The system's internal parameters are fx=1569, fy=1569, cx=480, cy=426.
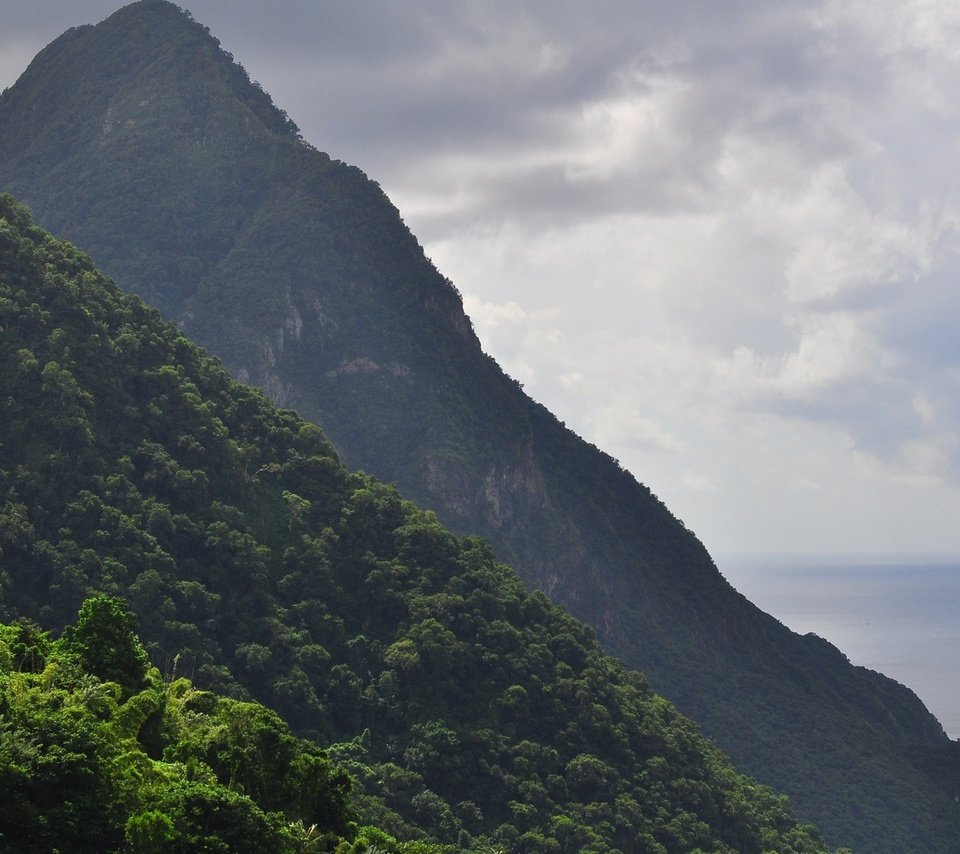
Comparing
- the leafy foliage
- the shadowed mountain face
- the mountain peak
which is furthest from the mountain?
the mountain peak

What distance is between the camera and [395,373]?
155 metres

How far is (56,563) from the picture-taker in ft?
223

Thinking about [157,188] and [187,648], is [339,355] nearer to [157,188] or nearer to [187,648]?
[157,188]

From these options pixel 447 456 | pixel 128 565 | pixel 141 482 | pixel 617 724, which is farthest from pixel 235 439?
pixel 447 456

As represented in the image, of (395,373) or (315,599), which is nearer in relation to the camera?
(315,599)

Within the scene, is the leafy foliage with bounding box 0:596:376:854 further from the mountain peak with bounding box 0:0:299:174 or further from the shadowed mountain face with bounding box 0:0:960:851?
the mountain peak with bounding box 0:0:299:174

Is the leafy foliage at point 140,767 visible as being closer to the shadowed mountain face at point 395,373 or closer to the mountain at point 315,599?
the mountain at point 315,599

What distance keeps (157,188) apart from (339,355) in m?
30.7

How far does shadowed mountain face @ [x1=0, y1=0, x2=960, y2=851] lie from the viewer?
139625 mm

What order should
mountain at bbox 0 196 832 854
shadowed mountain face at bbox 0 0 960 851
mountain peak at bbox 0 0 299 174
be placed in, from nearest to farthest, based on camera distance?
mountain at bbox 0 196 832 854 → shadowed mountain face at bbox 0 0 960 851 → mountain peak at bbox 0 0 299 174

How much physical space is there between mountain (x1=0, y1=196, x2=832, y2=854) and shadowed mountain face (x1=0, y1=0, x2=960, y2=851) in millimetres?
43923

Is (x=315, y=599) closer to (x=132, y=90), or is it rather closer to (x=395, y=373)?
(x=395, y=373)

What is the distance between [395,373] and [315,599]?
7812 cm

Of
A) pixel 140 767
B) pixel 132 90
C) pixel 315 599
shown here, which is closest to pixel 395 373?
pixel 132 90
